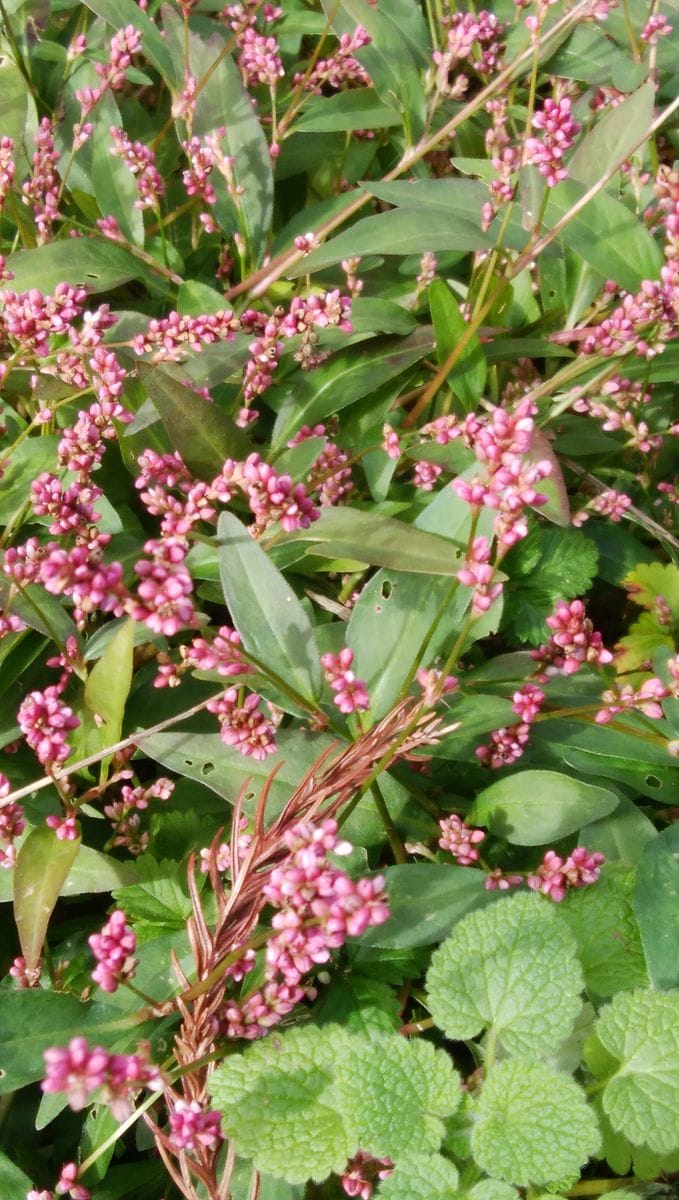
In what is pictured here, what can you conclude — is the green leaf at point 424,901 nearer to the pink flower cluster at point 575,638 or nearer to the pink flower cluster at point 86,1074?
the pink flower cluster at point 575,638

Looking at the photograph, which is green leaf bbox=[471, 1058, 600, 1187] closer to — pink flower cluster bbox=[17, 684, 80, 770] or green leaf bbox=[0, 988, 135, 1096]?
green leaf bbox=[0, 988, 135, 1096]

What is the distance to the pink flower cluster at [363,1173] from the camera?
1368 mm

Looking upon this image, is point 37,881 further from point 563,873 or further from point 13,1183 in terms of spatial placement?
point 563,873

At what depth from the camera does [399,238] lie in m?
1.92

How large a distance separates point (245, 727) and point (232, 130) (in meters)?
1.47

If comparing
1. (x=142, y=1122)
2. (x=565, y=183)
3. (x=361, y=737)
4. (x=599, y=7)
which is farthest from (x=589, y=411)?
(x=142, y=1122)

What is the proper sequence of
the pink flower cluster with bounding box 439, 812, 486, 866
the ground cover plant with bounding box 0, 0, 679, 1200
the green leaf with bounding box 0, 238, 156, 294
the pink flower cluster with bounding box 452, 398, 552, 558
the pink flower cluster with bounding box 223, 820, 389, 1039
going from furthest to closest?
1. the green leaf with bounding box 0, 238, 156, 294
2. the pink flower cluster with bounding box 439, 812, 486, 866
3. the ground cover plant with bounding box 0, 0, 679, 1200
4. the pink flower cluster with bounding box 452, 398, 552, 558
5. the pink flower cluster with bounding box 223, 820, 389, 1039

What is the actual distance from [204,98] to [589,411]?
1.14 m

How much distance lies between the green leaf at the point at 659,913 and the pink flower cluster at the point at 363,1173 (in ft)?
1.66

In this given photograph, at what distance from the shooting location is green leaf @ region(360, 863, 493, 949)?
4.88 feet

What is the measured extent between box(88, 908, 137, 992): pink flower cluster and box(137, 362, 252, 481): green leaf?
0.81 meters

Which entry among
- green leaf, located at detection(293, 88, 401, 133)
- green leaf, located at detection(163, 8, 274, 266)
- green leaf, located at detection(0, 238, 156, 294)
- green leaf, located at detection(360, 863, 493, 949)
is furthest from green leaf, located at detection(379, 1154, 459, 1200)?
green leaf, located at detection(293, 88, 401, 133)

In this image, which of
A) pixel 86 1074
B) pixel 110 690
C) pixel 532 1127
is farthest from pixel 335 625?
pixel 86 1074

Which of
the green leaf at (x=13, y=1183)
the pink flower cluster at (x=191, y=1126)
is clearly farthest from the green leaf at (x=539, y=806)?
the green leaf at (x=13, y=1183)
